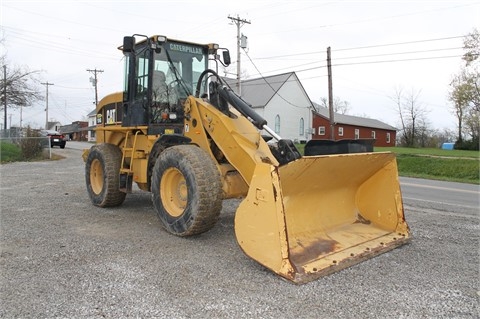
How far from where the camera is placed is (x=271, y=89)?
42.5 m

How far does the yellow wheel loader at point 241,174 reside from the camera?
425 centimetres

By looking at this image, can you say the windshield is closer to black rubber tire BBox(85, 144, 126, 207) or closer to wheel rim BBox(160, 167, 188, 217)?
wheel rim BBox(160, 167, 188, 217)

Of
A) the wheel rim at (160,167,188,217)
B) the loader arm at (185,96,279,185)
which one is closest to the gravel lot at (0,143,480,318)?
the wheel rim at (160,167,188,217)

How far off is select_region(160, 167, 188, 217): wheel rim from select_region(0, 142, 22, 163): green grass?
16.7m

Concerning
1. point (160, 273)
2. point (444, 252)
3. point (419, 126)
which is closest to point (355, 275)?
point (444, 252)

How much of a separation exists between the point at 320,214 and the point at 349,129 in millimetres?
47633

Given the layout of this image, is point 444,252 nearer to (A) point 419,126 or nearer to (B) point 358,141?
(B) point 358,141

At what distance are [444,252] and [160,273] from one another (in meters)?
3.49

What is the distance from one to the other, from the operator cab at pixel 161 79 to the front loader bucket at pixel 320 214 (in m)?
2.37

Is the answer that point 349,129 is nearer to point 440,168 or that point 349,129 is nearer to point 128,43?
point 440,168

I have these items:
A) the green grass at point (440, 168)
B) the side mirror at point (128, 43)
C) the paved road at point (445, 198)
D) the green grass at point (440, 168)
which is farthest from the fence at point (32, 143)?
the green grass at point (440, 168)

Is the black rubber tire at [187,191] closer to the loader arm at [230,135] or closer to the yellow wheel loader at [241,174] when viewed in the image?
the yellow wheel loader at [241,174]

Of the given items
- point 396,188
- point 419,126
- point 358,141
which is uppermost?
point 419,126

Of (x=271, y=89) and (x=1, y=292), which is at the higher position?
(x=271, y=89)
